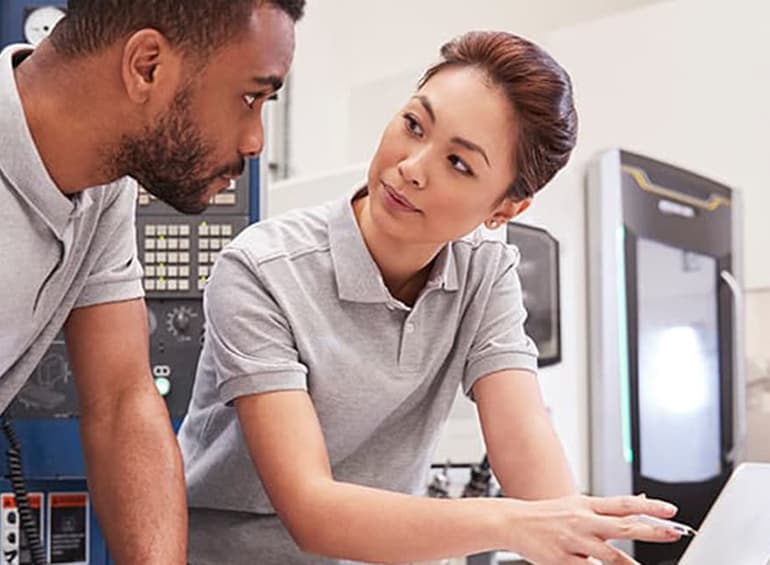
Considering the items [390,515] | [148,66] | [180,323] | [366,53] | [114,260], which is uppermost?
[366,53]

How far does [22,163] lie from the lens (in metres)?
1.16

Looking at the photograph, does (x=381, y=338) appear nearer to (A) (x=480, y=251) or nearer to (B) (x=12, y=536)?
(A) (x=480, y=251)

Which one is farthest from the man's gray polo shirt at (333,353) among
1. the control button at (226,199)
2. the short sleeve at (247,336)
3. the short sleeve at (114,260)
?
the control button at (226,199)

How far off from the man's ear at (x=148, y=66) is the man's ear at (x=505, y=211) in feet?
1.43

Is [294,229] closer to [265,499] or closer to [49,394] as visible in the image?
[265,499]

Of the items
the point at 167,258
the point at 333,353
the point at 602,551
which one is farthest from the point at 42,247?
the point at 602,551

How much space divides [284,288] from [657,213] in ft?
6.40

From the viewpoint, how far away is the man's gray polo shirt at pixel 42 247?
3.82 ft

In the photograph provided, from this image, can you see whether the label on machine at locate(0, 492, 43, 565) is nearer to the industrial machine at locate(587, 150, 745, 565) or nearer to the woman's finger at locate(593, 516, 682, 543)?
A: the woman's finger at locate(593, 516, 682, 543)

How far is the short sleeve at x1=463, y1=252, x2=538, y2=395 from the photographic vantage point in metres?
1.36

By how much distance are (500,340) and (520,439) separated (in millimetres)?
127

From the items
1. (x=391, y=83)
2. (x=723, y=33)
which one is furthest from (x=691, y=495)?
(x=391, y=83)

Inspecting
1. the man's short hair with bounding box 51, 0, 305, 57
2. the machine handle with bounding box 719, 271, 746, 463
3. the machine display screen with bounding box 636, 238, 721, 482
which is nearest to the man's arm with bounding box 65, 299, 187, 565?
the man's short hair with bounding box 51, 0, 305, 57

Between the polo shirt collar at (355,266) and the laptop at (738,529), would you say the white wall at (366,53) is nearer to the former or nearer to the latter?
the polo shirt collar at (355,266)
